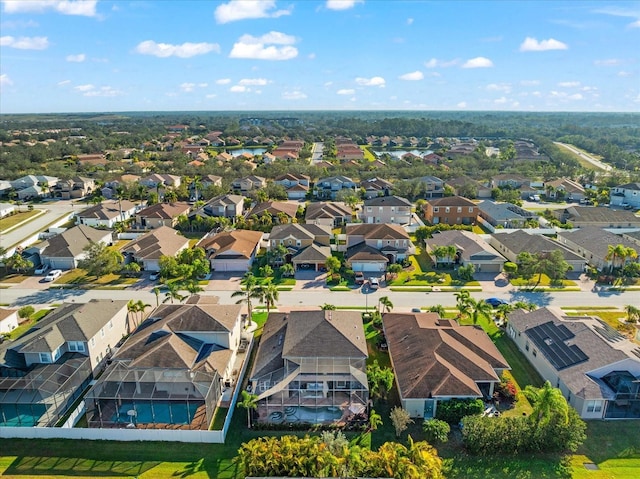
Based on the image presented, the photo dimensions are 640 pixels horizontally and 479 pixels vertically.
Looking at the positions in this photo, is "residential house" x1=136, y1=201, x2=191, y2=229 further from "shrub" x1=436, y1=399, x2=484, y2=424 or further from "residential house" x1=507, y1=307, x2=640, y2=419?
"shrub" x1=436, y1=399, x2=484, y2=424

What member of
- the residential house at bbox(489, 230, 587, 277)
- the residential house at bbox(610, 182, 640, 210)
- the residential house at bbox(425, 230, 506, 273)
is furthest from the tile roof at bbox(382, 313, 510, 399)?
the residential house at bbox(610, 182, 640, 210)

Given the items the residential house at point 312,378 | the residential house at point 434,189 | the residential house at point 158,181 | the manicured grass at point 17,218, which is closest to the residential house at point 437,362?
the residential house at point 312,378

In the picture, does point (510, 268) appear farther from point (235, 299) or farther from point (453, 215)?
point (235, 299)

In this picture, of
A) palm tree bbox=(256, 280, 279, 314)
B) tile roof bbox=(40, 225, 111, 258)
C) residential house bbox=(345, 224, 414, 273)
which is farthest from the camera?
tile roof bbox=(40, 225, 111, 258)

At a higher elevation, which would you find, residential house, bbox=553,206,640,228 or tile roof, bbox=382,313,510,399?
residential house, bbox=553,206,640,228

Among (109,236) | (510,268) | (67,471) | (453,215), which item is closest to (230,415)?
(67,471)

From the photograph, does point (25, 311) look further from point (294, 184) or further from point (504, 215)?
point (504, 215)
